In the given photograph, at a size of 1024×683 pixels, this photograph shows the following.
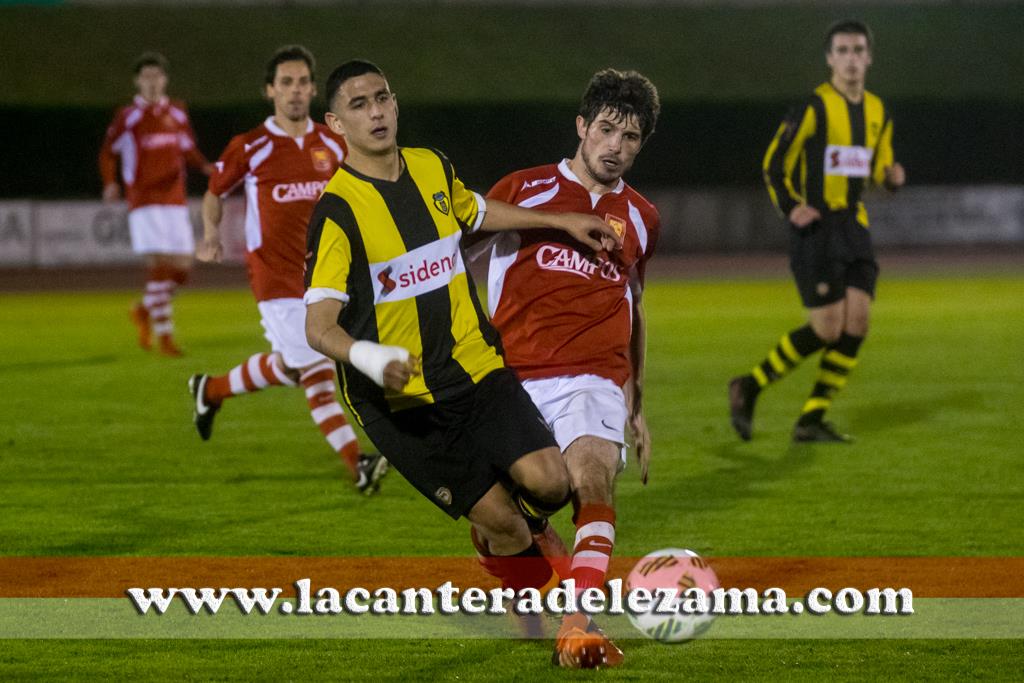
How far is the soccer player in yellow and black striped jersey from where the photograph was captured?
341 inches

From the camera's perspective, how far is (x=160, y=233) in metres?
13.5

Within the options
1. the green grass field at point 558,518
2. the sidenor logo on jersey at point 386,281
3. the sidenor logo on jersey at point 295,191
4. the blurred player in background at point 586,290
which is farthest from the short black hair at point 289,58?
the sidenor logo on jersey at point 386,281

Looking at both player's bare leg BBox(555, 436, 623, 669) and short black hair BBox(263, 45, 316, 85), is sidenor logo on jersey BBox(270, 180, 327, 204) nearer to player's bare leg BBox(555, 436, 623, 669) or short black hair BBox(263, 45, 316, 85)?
short black hair BBox(263, 45, 316, 85)

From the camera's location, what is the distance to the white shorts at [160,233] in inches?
529

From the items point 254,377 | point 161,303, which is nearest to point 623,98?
point 254,377

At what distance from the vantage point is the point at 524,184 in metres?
5.45

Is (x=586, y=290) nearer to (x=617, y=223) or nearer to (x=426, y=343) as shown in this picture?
(x=617, y=223)

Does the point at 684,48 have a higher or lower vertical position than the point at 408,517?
higher

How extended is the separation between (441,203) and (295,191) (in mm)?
3052

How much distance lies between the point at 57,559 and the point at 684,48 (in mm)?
29177

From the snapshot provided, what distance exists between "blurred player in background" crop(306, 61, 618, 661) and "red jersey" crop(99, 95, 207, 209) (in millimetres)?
8939

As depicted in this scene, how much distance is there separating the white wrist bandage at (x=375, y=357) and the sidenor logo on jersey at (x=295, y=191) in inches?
147

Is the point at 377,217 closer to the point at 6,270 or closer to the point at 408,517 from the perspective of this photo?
the point at 408,517

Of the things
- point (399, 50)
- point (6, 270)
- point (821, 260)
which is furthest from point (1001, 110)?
point (821, 260)
